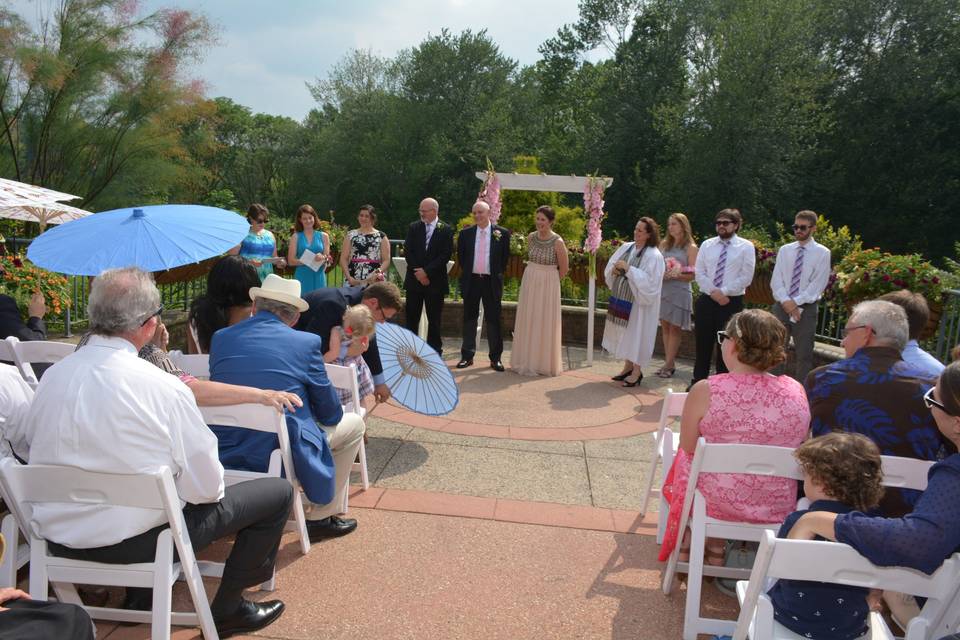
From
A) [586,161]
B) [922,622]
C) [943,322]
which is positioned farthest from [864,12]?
[922,622]

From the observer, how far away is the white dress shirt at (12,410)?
8.41 feet

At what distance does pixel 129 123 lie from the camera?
19.4m

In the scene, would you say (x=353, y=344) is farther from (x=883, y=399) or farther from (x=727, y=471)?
(x=883, y=399)

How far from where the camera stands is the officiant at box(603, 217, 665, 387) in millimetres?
7141

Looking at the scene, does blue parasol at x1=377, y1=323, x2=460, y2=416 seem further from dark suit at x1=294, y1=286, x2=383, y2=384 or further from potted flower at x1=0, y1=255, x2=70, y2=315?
potted flower at x1=0, y1=255, x2=70, y2=315

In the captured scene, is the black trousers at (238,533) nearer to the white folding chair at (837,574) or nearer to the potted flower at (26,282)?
the white folding chair at (837,574)

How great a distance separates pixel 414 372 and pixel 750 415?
8.13 feet

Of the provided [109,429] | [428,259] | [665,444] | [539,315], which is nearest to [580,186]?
[539,315]

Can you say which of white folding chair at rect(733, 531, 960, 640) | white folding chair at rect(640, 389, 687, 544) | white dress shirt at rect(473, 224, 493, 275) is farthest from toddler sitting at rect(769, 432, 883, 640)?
white dress shirt at rect(473, 224, 493, 275)

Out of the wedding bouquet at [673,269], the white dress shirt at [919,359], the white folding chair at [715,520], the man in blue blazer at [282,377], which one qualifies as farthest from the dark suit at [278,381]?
the wedding bouquet at [673,269]

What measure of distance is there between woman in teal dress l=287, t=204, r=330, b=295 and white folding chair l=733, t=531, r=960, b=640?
651cm

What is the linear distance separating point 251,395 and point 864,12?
3283cm

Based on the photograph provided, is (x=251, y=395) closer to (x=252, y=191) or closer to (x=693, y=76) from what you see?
(x=693, y=76)

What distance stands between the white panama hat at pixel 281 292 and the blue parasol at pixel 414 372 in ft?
4.34
